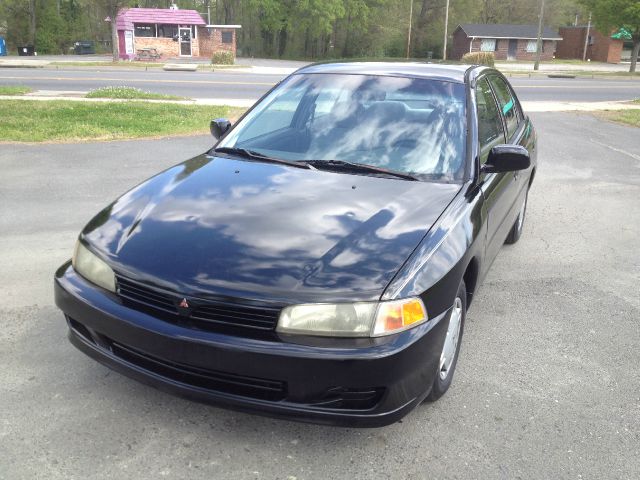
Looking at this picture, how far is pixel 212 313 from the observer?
2.45m

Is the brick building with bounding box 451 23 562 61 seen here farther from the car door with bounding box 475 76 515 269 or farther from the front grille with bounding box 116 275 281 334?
the front grille with bounding box 116 275 281 334

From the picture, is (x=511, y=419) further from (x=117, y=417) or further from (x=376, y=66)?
(x=376, y=66)

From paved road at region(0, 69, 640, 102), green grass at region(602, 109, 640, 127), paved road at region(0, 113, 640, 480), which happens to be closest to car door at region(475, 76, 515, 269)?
paved road at region(0, 113, 640, 480)

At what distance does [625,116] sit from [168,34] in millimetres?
39104

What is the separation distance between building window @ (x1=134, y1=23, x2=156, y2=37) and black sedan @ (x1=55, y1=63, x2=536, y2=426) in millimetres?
45521

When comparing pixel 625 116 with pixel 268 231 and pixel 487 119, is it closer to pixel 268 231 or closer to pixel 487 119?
pixel 487 119

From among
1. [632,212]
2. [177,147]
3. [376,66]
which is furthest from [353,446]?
[177,147]

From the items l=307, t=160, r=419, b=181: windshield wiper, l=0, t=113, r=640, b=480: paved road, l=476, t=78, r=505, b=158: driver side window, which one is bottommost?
l=0, t=113, r=640, b=480: paved road

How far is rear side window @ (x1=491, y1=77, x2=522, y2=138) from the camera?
4754 millimetres

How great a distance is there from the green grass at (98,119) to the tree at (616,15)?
3257 cm

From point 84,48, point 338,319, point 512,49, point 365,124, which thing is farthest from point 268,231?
point 512,49

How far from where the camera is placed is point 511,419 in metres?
2.97

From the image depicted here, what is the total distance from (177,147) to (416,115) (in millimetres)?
6403

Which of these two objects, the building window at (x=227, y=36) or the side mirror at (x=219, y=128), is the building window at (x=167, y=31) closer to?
the building window at (x=227, y=36)
